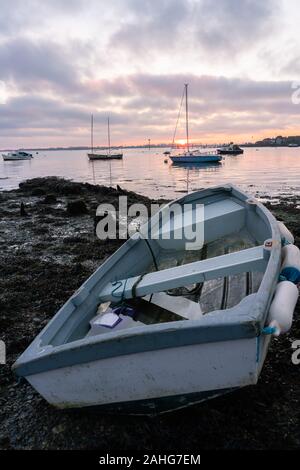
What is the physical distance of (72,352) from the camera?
3393 millimetres

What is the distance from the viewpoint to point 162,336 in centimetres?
311

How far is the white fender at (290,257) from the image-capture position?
432cm

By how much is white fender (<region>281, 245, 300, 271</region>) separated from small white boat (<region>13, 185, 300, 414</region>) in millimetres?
28

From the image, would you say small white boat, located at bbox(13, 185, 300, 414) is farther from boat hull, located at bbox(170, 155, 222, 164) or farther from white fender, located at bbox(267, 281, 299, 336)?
boat hull, located at bbox(170, 155, 222, 164)

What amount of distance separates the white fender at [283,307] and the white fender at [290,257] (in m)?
0.45

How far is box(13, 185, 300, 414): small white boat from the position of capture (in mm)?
3074

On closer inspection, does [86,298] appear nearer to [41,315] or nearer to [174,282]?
[174,282]

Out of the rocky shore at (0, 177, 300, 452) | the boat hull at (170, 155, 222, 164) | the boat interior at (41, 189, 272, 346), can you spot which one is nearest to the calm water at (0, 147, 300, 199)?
the boat hull at (170, 155, 222, 164)

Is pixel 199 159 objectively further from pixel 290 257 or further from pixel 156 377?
pixel 156 377

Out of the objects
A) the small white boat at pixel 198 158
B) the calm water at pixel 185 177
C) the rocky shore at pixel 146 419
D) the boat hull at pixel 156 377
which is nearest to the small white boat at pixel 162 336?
the boat hull at pixel 156 377

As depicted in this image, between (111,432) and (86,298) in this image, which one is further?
(86,298)

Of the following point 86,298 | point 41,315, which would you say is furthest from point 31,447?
point 41,315

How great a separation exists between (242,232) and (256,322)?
4862 millimetres
